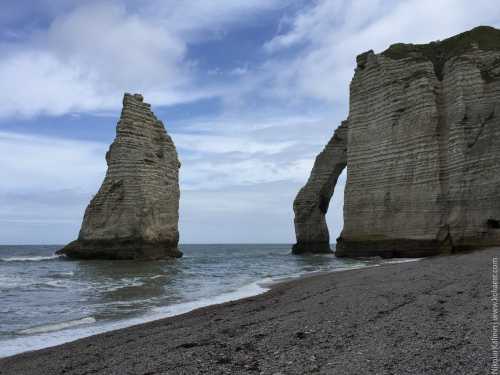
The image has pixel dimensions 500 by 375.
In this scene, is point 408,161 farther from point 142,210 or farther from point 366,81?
point 142,210

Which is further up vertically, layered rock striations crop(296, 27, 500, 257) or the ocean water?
layered rock striations crop(296, 27, 500, 257)

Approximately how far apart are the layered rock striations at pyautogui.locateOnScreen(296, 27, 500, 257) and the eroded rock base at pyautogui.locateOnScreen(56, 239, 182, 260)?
13.8 m

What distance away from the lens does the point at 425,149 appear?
28.9 m

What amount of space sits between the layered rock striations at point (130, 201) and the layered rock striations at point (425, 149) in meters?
14.1

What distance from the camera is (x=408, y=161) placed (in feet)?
97.8

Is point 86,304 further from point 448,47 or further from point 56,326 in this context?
point 448,47

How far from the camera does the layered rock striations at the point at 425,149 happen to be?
25422mm

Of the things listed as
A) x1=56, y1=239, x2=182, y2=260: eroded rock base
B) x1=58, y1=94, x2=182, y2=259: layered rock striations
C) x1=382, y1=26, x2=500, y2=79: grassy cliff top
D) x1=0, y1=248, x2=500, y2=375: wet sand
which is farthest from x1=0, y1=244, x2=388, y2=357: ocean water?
x1=382, y1=26, x2=500, y2=79: grassy cliff top

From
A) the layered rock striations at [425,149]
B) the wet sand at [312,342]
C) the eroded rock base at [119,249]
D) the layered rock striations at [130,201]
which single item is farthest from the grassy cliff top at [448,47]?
the wet sand at [312,342]

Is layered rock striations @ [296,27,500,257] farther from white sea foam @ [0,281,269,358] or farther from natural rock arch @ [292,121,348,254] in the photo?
white sea foam @ [0,281,269,358]

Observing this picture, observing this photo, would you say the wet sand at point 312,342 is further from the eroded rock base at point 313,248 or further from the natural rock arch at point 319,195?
the eroded rock base at point 313,248

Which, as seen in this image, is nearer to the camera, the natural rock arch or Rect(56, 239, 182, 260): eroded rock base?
Rect(56, 239, 182, 260): eroded rock base

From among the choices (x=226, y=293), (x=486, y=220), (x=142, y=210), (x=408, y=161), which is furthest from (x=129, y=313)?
(x=142, y=210)

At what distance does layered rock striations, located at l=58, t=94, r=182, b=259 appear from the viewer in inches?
1398
